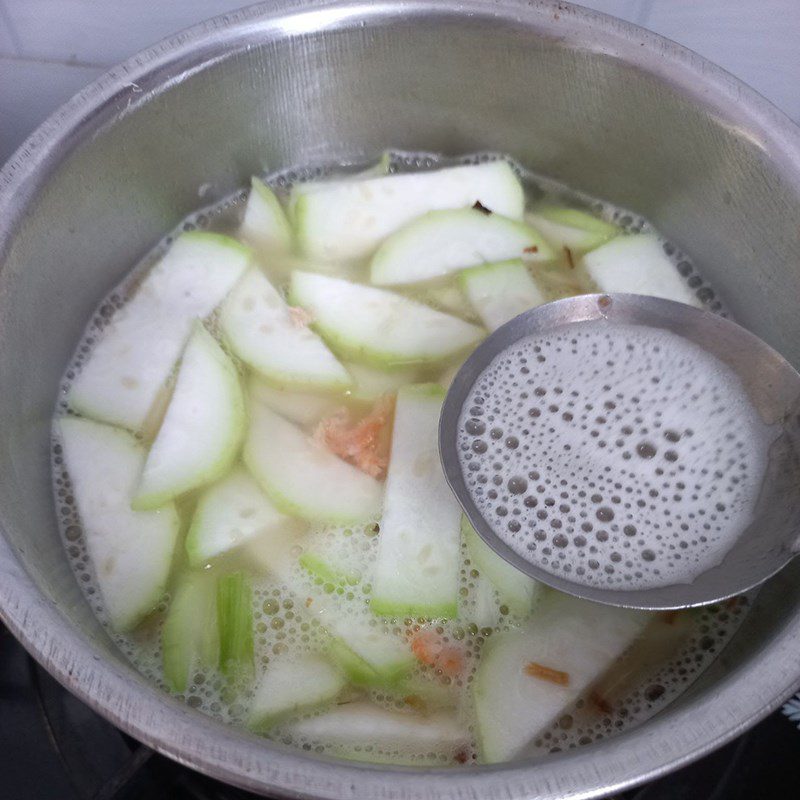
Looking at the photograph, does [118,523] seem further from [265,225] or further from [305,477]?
[265,225]

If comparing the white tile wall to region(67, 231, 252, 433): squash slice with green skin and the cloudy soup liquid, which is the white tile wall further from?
the cloudy soup liquid

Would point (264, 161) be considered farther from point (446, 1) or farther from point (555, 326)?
point (555, 326)

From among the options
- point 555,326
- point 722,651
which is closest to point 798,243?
point 555,326

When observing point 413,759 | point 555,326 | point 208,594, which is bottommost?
point 413,759

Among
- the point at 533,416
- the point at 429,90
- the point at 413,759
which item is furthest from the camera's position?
the point at 429,90

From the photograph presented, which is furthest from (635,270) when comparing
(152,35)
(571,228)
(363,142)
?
(152,35)

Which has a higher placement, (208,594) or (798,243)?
(798,243)
